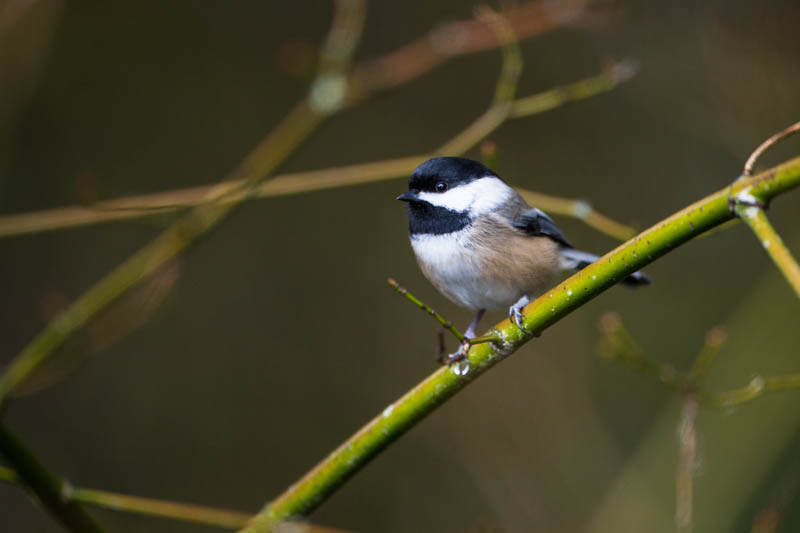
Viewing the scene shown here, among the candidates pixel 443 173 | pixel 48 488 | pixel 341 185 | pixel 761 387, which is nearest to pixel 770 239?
pixel 761 387

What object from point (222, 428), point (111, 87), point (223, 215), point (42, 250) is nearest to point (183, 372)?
point (222, 428)

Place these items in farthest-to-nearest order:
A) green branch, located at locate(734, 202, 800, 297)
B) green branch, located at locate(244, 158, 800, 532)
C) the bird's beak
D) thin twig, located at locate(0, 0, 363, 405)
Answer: the bird's beak, thin twig, located at locate(0, 0, 363, 405), green branch, located at locate(244, 158, 800, 532), green branch, located at locate(734, 202, 800, 297)

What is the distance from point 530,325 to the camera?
1.51 m

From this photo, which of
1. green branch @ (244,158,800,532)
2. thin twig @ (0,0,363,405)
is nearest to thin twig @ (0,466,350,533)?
green branch @ (244,158,800,532)

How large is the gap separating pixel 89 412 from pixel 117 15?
2210mm

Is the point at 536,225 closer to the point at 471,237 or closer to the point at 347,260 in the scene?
the point at 471,237

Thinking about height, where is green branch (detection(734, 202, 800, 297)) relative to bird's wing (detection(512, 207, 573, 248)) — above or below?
below

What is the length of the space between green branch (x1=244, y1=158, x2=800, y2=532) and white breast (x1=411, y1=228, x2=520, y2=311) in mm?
665

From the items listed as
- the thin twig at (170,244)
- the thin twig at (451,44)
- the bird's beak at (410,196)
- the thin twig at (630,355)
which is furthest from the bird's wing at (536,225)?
the thin twig at (170,244)

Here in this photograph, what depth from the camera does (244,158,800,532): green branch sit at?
122 cm

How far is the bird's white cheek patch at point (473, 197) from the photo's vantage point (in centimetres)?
231

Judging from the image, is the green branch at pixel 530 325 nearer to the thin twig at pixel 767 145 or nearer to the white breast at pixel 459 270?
the thin twig at pixel 767 145

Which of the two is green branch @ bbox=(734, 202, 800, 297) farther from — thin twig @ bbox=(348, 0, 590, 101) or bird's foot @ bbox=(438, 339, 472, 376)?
thin twig @ bbox=(348, 0, 590, 101)

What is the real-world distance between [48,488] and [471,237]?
4.18 feet
